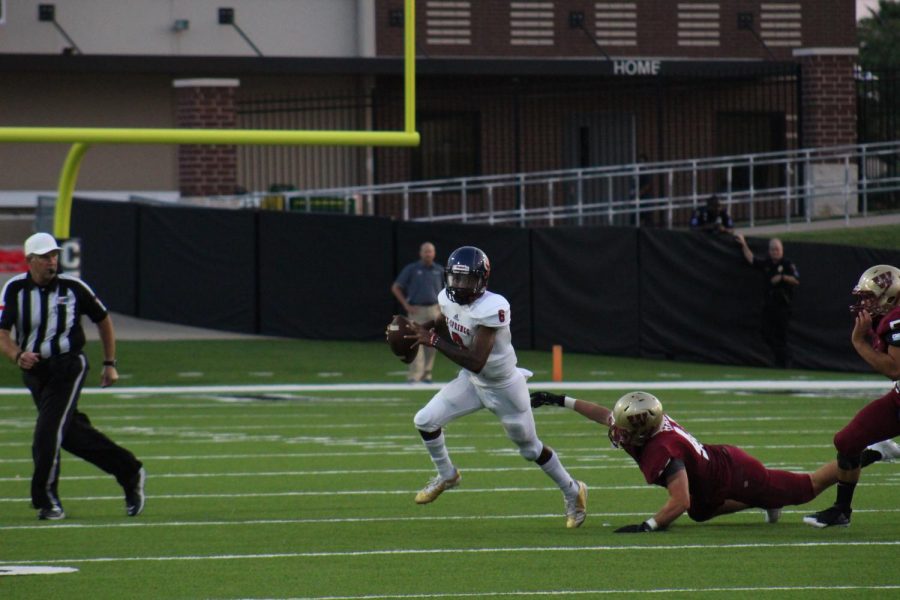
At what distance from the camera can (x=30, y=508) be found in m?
10.3

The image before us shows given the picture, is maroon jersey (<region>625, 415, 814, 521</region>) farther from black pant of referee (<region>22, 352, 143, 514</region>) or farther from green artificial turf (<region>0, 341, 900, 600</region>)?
black pant of referee (<region>22, 352, 143, 514</region>)

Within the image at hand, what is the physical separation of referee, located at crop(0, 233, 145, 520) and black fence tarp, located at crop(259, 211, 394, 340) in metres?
14.2

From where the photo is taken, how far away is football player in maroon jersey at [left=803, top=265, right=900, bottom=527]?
27.5 ft

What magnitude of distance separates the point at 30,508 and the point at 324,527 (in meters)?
2.14

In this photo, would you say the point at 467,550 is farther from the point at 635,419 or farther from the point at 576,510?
the point at 635,419

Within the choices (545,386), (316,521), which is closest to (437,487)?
(316,521)

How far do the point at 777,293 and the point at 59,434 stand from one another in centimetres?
1311

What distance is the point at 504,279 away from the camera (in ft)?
77.2

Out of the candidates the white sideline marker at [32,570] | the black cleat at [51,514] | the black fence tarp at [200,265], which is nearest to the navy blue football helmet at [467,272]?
the white sideline marker at [32,570]

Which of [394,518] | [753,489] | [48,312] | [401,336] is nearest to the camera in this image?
[401,336]

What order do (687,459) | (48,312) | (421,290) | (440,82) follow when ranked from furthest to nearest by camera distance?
1. (440,82)
2. (421,290)
3. (48,312)
4. (687,459)

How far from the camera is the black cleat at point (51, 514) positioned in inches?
384

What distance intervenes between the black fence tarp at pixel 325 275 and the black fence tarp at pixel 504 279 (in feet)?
0.07

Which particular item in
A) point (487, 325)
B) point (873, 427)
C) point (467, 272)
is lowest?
point (873, 427)
